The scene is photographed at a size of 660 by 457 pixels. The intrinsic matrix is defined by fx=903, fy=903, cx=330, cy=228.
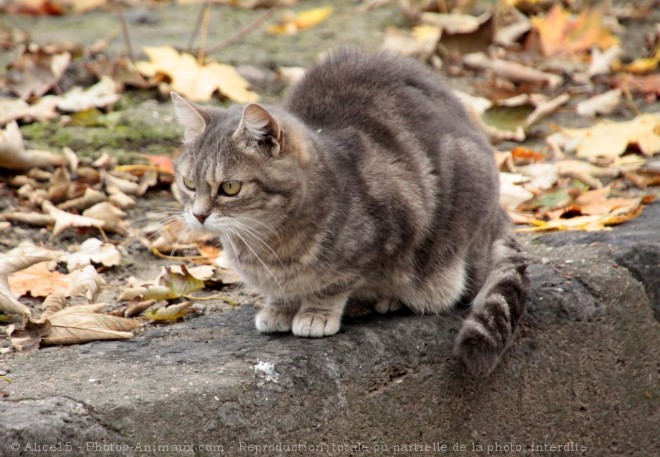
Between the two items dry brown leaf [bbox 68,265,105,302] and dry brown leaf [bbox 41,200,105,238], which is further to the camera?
dry brown leaf [bbox 41,200,105,238]

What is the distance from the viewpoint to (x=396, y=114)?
9.02 feet

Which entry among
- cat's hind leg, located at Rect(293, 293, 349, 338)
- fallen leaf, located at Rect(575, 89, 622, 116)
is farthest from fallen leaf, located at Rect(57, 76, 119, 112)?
fallen leaf, located at Rect(575, 89, 622, 116)

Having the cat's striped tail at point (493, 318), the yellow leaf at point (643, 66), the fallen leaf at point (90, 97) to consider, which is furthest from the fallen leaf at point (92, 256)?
the yellow leaf at point (643, 66)

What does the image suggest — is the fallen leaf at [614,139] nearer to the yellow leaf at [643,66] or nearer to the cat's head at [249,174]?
the yellow leaf at [643,66]

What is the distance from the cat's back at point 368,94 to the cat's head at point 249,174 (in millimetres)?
314

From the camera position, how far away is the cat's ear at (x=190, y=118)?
2.53 m

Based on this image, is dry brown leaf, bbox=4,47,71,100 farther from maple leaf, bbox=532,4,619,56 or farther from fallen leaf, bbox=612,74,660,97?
fallen leaf, bbox=612,74,660,97

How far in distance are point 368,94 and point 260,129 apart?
0.53m

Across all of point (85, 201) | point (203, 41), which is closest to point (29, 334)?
point (85, 201)

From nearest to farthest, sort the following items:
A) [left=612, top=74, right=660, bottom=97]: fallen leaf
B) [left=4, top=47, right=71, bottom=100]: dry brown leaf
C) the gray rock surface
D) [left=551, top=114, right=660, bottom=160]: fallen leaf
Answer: the gray rock surface
[left=551, top=114, right=660, bottom=160]: fallen leaf
[left=4, top=47, right=71, bottom=100]: dry brown leaf
[left=612, top=74, right=660, bottom=97]: fallen leaf

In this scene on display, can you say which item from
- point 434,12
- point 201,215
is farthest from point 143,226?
point 434,12

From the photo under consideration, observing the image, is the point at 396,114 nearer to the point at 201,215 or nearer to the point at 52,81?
the point at 201,215

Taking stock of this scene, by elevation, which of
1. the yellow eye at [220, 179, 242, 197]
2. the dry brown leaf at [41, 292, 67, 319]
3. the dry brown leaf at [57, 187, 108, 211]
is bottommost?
the dry brown leaf at [57, 187, 108, 211]

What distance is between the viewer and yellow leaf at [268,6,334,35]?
17.8ft
